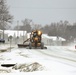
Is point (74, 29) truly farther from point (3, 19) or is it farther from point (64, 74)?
point (64, 74)

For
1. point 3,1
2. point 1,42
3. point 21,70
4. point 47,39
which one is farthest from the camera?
point 47,39

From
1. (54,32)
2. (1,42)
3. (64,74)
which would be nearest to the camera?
(64,74)

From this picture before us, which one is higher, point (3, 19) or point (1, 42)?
point (3, 19)

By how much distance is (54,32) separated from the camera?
165 m

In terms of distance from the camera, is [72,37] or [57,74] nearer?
[57,74]

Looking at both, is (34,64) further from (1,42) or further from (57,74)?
(1,42)

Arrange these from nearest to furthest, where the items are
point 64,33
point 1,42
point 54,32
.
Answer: point 1,42 < point 54,32 < point 64,33

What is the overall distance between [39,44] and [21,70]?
4072 centimetres

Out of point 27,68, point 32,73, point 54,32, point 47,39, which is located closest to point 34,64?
point 27,68

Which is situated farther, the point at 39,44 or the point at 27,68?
the point at 39,44

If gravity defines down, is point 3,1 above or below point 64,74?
above

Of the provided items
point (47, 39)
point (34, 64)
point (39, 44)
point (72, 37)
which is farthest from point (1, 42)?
point (72, 37)

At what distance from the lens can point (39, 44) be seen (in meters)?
56.8

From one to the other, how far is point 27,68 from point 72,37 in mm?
156270
